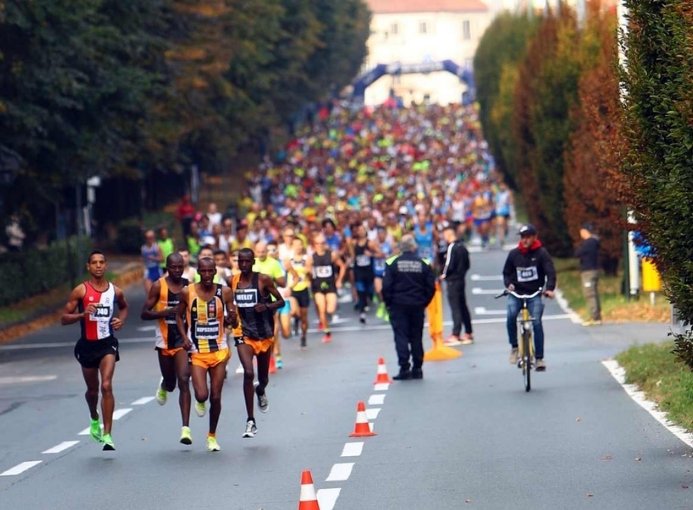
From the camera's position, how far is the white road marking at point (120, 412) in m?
18.6

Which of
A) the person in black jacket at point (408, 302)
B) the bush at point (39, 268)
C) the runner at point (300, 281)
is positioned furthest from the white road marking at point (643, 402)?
the bush at point (39, 268)

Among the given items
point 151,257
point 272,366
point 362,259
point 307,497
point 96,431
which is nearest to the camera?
point 307,497

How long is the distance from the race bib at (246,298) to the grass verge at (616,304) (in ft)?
40.2

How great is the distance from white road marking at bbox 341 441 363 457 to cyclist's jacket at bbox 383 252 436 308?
6.52m

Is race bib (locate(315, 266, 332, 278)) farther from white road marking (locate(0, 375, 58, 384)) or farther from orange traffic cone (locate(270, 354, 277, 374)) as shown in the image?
white road marking (locate(0, 375, 58, 384))

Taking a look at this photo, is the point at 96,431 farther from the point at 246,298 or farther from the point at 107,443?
the point at 246,298

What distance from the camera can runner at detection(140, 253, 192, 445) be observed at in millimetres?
15484

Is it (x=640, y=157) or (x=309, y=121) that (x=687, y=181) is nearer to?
(x=640, y=157)

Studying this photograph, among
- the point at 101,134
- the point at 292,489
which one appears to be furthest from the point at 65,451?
the point at 101,134

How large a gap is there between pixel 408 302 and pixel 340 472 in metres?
8.41

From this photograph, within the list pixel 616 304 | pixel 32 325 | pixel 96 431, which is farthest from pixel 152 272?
pixel 96 431

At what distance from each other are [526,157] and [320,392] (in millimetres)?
25584

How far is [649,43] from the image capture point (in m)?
13.3

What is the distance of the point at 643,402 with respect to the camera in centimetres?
1745
